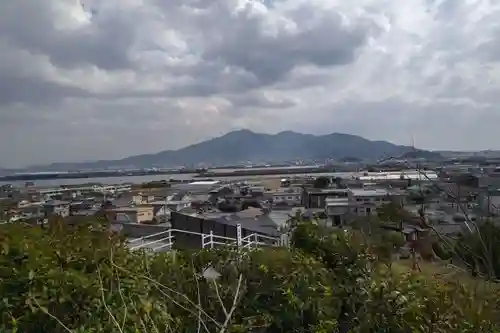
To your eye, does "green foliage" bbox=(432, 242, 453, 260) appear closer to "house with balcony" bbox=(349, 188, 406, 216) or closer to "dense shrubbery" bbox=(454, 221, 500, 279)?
"dense shrubbery" bbox=(454, 221, 500, 279)

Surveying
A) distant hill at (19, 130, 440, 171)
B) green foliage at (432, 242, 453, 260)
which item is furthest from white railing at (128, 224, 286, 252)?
distant hill at (19, 130, 440, 171)

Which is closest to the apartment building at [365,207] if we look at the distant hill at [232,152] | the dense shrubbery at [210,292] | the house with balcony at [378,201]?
the house with balcony at [378,201]

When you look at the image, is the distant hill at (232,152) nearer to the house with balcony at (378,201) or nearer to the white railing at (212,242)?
the house with balcony at (378,201)

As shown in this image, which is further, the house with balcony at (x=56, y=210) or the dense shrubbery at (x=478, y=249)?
the house with balcony at (x=56, y=210)

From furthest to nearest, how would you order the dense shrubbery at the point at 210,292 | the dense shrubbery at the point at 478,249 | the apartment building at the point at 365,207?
the apartment building at the point at 365,207, the dense shrubbery at the point at 478,249, the dense shrubbery at the point at 210,292

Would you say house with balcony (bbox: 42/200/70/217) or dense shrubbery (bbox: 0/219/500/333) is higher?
house with balcony (bbox: 42/200/70/217)

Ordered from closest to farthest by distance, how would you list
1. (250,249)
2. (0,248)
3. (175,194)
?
(0,248) < (250,249) < (175,194)

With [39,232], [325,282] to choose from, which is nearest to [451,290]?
[325,282]

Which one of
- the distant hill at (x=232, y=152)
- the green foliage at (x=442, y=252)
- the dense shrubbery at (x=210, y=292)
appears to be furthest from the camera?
the distant hill at (x=232, y=152)

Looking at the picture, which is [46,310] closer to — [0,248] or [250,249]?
[0,248]
